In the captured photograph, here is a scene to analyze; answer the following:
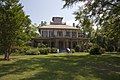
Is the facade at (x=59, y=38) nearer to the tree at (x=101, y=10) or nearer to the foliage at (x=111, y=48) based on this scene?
the foliage at (x=111, y=48)

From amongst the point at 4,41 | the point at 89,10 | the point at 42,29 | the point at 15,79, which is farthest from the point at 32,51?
the point at 15,79

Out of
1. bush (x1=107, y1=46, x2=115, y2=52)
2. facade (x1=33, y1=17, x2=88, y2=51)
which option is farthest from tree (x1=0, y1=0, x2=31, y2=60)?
bush (x1=107, y1=46, x2=115, y2=52)

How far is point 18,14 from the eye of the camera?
80.2ft

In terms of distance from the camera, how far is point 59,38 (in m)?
55.6

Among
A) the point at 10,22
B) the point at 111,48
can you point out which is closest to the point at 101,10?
the point at 10,22

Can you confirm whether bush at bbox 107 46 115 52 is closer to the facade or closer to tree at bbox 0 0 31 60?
the facade

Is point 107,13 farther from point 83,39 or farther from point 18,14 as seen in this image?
point 83,39

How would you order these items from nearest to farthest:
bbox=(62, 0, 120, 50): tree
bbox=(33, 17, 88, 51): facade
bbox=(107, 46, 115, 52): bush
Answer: bbox=(62, 0, 120, 50): tree
bbox=(107, 46, 115, 52): bush
bbox=(33, 17, 88, 51): facade

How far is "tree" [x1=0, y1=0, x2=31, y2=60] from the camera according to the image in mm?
23828

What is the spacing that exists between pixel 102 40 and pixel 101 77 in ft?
136

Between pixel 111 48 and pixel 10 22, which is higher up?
pixel 10 22

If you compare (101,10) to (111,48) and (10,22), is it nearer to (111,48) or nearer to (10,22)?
(10,22)

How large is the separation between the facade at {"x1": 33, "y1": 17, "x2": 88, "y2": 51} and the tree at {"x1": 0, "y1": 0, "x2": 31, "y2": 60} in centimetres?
3085

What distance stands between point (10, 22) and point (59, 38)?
32080 millimetres
